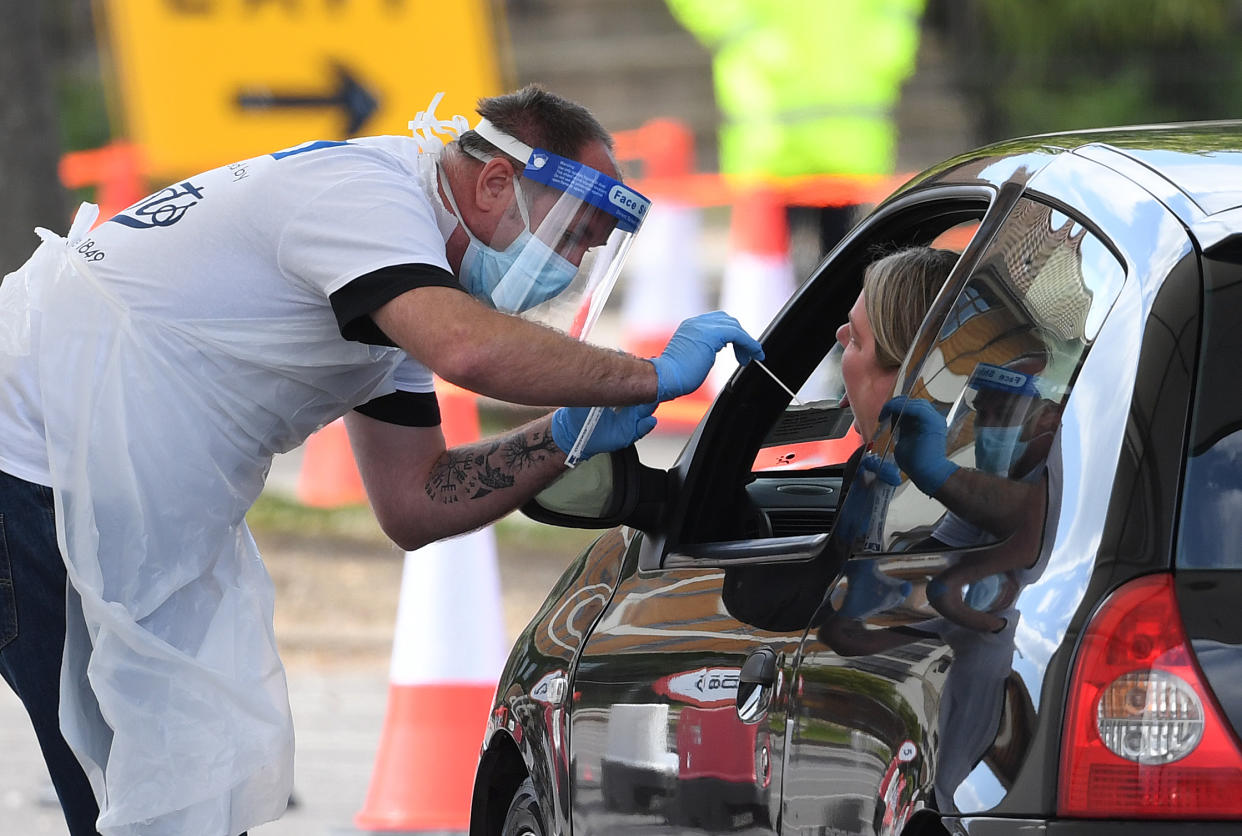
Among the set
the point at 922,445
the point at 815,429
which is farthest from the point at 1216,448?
the point at 815,429

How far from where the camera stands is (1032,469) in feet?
6.90

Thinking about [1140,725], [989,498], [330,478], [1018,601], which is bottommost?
[1140,725]

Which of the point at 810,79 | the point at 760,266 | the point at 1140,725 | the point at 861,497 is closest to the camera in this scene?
the point at 1140,725

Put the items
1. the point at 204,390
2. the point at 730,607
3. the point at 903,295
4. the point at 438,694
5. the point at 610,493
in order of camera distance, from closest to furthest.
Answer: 1. the point at 730,607
2. the point at 903,295
3. the point at 610,493
4. the point at 204,390
5. the point at 438,694

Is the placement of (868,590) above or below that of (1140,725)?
above

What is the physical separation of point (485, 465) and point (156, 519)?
23.6 inches

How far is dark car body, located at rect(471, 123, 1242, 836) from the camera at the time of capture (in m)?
1.92

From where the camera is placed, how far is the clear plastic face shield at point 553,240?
325cm

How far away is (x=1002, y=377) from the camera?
2254mm

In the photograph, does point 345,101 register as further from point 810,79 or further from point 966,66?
point 966,66

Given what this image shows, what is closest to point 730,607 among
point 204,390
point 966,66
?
point 204,390

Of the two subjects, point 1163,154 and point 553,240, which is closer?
point 1163,154

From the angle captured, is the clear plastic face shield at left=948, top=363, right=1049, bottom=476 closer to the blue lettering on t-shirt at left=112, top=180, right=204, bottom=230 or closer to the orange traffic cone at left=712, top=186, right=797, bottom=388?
the blue lettering on t-shirt at left=112, top=180, right=204, bottom=230

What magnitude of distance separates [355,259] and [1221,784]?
5.26 feet
